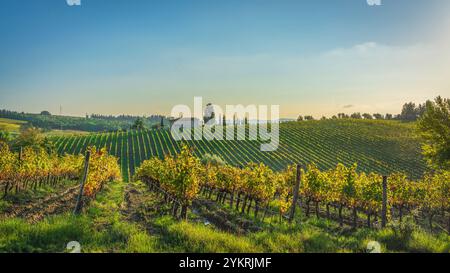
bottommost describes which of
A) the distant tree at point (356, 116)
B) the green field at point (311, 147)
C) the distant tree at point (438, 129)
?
the green field at point (311, 147)

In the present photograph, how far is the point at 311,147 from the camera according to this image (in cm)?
7894

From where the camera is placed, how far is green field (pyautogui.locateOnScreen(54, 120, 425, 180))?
67500mm

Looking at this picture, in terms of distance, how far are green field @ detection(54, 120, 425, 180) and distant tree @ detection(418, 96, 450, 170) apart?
146 feet

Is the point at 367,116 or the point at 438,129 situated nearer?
the point at 438,129

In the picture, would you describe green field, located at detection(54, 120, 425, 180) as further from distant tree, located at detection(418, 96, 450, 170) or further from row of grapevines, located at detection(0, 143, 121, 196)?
distant tree, located at detection(418, 96, 450, 170)

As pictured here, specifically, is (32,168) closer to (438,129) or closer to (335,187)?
(335,187)

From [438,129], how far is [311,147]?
2577 inches

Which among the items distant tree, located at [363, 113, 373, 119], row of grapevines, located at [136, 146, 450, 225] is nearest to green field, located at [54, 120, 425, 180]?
row of grapevines, located at [136, 146, 450, 225]

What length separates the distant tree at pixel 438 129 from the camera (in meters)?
14.5

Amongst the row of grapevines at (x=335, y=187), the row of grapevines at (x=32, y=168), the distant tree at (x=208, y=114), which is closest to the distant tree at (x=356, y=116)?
the distant tree at (x=208, y=114)

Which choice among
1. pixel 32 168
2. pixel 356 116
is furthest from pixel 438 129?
pixel 356 116

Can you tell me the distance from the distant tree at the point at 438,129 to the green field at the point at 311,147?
1749 inches

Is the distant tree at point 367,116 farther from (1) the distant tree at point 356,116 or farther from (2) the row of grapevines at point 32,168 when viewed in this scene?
(2) the row of grapevines at point 32,168
